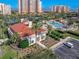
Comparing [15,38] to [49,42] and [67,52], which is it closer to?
[49,42]

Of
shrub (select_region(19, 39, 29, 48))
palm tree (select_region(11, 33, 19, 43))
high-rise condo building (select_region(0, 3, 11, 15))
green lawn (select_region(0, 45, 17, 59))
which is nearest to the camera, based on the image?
green lawn (select_region(0, 45, 17, 59))

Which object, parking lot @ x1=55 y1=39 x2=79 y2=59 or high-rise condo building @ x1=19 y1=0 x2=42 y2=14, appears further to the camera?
high-rise condo building @ x1=19 y1=0 x2=42 y2=14

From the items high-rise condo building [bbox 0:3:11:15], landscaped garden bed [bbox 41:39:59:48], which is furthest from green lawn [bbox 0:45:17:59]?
high-rise condo building [bbox 0:3:11:15]

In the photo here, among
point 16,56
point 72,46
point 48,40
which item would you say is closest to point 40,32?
point 48,40

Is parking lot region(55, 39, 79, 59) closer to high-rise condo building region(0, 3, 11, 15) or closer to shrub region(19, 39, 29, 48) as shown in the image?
shrub region(19, 39, 29, 48)

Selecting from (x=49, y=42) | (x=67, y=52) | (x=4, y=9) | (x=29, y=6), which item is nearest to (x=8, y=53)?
(x=49, y=42)
